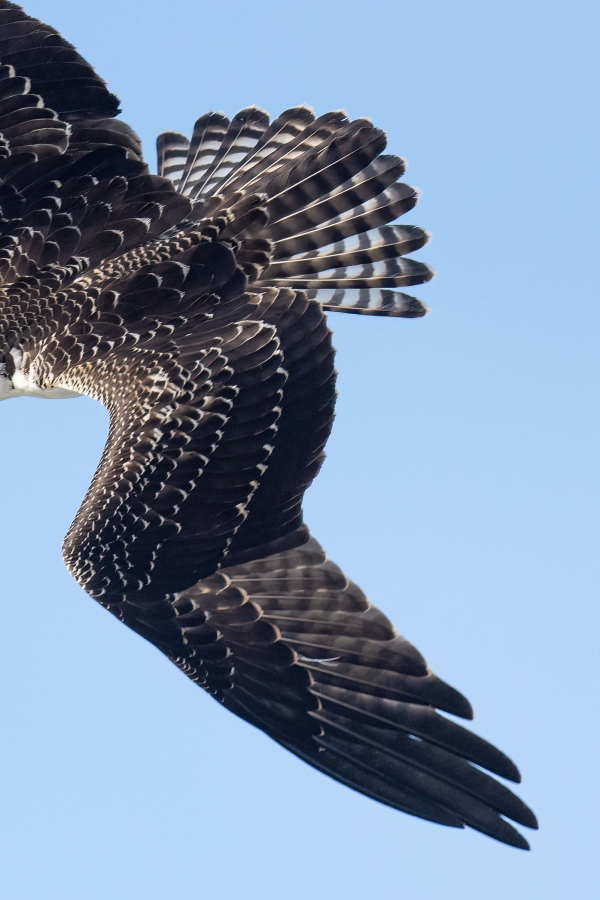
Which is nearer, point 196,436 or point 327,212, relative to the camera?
point 196,436

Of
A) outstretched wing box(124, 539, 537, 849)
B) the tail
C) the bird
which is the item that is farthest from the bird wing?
outstretched wing box(124, 539, 537, 849)

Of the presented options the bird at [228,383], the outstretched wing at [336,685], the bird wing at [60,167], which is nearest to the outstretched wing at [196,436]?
the bird at [228,383]

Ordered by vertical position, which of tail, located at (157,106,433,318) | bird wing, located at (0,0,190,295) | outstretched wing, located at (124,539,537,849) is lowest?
outstretched wing, located at (124,539,537,849)

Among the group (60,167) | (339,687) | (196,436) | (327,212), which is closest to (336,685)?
(339,687)

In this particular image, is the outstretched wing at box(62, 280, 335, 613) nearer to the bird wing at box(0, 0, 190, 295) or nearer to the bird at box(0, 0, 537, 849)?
the bird at box(0, 0, 537, 849)

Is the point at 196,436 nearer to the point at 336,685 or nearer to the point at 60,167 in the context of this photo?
the point at 336,685

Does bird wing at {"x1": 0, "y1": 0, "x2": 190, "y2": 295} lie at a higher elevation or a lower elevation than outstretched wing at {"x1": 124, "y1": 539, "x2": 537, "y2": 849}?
higher

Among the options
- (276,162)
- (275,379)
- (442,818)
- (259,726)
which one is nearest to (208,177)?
(276,162)
